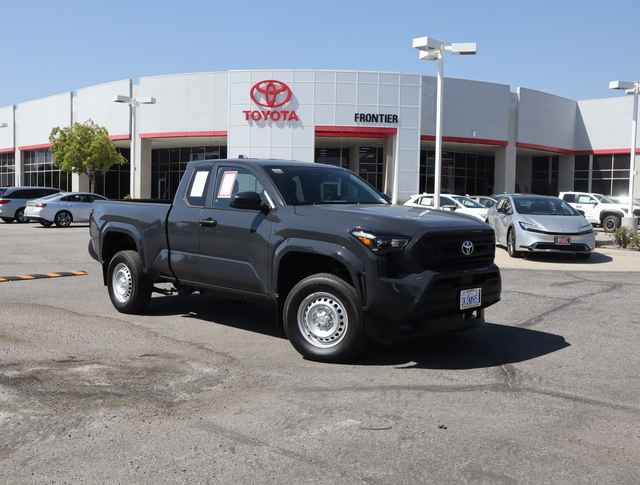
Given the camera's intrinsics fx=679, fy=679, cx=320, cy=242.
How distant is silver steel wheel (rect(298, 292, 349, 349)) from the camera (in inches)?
244

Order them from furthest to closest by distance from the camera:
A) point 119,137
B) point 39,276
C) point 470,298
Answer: point 119,137 < point 39,276 < point 470,298

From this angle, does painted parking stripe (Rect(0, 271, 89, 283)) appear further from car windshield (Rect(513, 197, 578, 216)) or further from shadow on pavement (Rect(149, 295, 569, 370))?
car windshield (Rect(513, 197, 578, 216))

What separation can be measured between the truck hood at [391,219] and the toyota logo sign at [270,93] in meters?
37.8

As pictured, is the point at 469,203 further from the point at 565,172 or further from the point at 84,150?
the point at 565,172

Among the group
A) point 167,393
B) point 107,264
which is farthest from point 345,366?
point 107,264

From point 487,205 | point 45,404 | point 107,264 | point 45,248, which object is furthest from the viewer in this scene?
point 487,205

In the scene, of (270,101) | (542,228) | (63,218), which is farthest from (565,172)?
(542,228)

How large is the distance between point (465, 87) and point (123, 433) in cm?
4425

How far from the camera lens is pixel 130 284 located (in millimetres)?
8570

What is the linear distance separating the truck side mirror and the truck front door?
10cm

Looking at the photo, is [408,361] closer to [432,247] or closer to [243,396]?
[432,247]

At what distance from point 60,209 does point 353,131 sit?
67.8 feet

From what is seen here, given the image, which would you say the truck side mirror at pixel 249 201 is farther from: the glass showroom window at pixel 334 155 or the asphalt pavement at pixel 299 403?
the glass showroom window at pixel 334 155

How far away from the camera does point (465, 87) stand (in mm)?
45594
